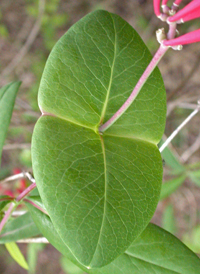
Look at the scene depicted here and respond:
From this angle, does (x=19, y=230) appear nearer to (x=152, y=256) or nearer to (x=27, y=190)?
(x=27, y=190)

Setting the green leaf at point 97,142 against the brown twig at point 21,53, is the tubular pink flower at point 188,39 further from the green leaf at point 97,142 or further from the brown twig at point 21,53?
the brown twig at point 21,53

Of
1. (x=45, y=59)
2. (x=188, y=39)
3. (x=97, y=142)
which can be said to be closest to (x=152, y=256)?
(x=97, y=142)

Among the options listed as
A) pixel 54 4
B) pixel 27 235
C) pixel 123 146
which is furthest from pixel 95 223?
pixel 54 4

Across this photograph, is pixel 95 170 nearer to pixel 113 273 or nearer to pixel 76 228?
pixel 76 228

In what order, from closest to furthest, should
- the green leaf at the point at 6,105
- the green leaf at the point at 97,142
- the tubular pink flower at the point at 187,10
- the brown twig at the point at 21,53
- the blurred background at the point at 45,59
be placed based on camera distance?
the tubular pink flower at the point at 187,10
the green leaf at the point at 97,142
the green leaf at the point at 6,105
the blurred background at the point at 45,59
the brown twig at the point at 21,53

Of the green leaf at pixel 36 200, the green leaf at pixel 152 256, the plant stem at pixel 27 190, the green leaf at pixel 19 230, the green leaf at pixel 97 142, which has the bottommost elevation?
the green leaf at pixel 19 230

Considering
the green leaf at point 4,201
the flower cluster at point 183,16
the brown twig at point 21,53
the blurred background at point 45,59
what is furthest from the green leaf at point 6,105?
the brown twig at point 21,53

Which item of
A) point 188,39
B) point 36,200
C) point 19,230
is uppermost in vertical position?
point 188,39

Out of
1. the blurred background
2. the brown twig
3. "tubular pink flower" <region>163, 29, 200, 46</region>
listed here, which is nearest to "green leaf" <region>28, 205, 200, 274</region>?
"tubular pink flower" <region>163, 29, 200, 46</region>
